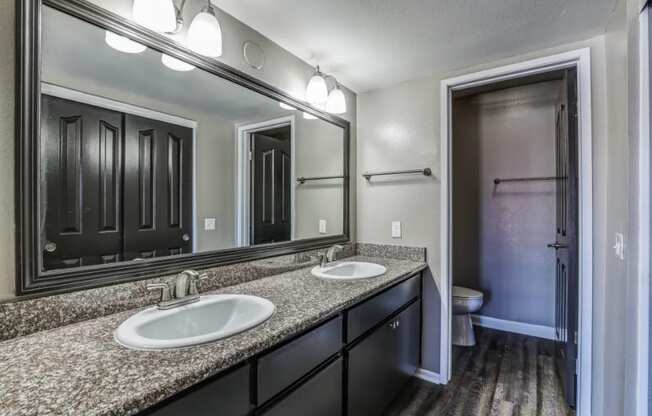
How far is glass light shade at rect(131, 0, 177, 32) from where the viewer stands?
1.10m

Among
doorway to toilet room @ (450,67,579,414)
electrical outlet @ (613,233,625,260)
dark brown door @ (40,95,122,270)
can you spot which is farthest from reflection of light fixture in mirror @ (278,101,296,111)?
electrical outlet @ (613,233,625,260)

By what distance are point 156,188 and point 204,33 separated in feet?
2.17

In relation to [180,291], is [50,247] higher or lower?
higher

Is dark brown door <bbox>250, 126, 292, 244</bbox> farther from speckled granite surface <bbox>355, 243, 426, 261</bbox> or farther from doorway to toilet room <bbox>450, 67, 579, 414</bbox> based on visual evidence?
doorway to toilet room <bbox>450, 67, 579, 414</bbox>

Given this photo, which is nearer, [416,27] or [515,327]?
[416,27]

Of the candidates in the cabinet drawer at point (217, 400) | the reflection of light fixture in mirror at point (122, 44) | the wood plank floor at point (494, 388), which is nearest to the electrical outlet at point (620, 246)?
the wood plank floor at point (494, 388)

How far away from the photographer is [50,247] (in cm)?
97

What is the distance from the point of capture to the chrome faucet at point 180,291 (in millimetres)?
1124

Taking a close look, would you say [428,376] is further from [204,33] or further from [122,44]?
[122,44]

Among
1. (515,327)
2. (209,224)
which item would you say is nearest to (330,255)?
(209,224)

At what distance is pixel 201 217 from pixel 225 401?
2.73ft

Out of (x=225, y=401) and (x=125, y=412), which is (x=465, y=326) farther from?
(x=125, y=412)

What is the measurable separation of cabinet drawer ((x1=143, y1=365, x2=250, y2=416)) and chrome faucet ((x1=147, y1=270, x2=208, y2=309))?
43 centimetres

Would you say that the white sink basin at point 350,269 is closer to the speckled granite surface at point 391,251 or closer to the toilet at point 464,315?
the speckled granite surface at point 391,251
